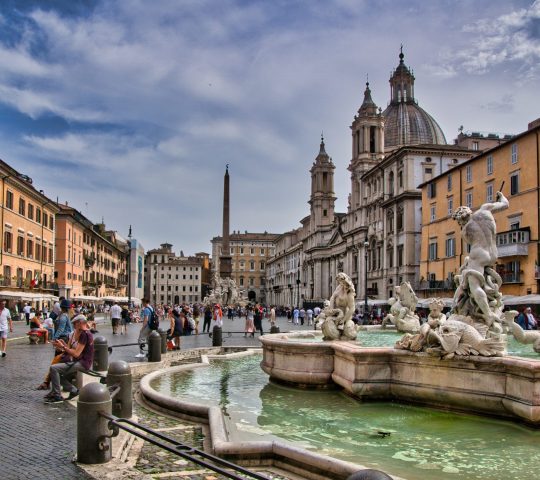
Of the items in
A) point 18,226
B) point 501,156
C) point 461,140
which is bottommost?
point 18,226

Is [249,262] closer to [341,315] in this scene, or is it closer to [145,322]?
[145,322]

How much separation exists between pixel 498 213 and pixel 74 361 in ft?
109

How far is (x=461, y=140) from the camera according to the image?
64.4 m

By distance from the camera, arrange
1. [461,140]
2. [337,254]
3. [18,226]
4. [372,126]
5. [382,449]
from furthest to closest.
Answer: [337,254] → [372,126] → [461,140] → [18,226] → [382,449]

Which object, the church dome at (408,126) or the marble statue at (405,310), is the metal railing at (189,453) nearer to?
the marble statue at (405,310)

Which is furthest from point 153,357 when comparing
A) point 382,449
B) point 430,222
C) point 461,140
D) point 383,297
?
point 461,140

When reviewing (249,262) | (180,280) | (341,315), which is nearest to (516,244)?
(341,315)

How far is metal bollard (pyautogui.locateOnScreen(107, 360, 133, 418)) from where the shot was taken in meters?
7.19

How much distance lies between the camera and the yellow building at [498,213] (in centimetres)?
3369

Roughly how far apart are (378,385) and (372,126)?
6593 centimetres

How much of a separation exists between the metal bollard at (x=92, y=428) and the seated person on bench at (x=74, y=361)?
350 centimetres

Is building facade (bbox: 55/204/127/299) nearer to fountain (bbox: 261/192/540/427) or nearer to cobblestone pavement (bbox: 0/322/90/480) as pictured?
cobblestone pavement (bbox: 0/322/90/480)

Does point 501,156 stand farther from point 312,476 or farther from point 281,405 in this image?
point 312,476

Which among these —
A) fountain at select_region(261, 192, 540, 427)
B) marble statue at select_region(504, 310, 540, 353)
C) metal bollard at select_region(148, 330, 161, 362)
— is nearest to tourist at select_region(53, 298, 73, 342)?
metal bollard at select_region(148, 330, 161, 362)
